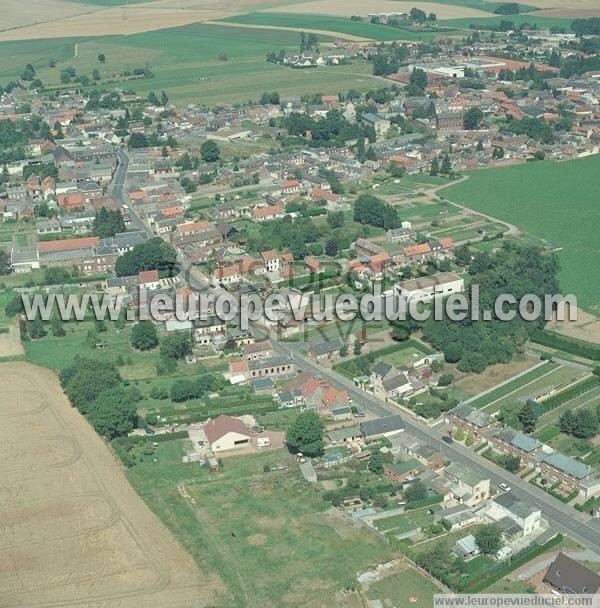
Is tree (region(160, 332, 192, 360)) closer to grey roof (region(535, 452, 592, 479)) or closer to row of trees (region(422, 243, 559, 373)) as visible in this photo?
row of trees (region(422, 243, 559, 373))

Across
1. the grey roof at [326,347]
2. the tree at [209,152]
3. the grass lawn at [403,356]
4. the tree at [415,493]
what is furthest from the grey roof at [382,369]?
the tree at [209,152]

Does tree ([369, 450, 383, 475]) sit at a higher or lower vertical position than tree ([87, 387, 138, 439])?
lower

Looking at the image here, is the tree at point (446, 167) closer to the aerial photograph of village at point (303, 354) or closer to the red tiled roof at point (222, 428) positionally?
the aerial photograph of village at point (303, 354)

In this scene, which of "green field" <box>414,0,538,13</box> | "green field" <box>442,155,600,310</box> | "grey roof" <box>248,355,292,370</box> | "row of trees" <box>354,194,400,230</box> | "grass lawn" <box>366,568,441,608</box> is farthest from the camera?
"green field" <box>414,0,538,13</box>

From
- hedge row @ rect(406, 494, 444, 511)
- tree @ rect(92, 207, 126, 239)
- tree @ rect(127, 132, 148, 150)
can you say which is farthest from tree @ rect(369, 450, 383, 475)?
tree @ rect(127, 132, 148, 150)

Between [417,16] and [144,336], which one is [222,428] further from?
[417,16]

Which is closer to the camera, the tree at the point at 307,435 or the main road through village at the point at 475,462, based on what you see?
the main road through village at the point at 475,462
